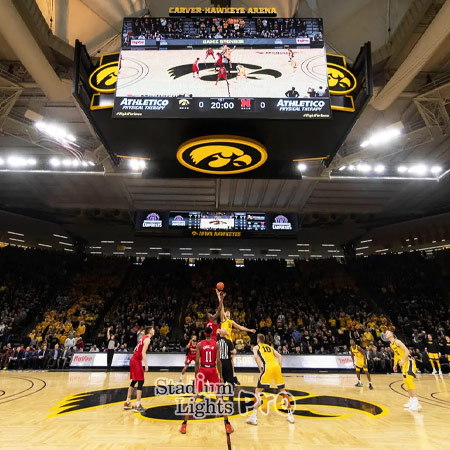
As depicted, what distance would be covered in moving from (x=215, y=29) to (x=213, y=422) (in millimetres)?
8499

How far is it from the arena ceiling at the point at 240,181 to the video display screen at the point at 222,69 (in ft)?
9.87

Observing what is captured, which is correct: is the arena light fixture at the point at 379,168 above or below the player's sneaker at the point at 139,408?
above

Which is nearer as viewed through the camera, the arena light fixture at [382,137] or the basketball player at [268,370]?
the basketball player at [268,370]

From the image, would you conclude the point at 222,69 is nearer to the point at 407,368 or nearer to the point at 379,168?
the point at 407,368

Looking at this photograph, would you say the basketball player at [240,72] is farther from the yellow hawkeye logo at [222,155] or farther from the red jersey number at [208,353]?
the red jersey number at [208,353]

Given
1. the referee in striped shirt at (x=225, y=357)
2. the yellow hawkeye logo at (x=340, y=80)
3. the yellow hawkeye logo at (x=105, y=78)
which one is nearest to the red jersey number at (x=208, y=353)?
the referee in striped shirt at (x=225, y=357)

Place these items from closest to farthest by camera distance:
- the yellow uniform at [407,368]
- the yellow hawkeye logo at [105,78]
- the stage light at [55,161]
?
the yellow hawkeye logo at [105,78] → the yellow uniform at [407,368] → the stage light at [55,161]

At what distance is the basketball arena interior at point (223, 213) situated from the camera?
690 centimetres

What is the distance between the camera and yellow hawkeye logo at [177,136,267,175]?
752 cm

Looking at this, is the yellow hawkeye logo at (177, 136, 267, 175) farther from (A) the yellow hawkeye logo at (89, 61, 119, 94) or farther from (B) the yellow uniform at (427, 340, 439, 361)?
(B) the yellow uniform at (427, 340, 439, 361)

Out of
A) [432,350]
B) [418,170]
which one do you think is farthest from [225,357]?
[432,350]

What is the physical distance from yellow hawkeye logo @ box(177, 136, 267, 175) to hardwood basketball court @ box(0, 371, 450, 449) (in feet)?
19.1

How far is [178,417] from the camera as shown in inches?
289

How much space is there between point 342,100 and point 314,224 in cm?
1945
